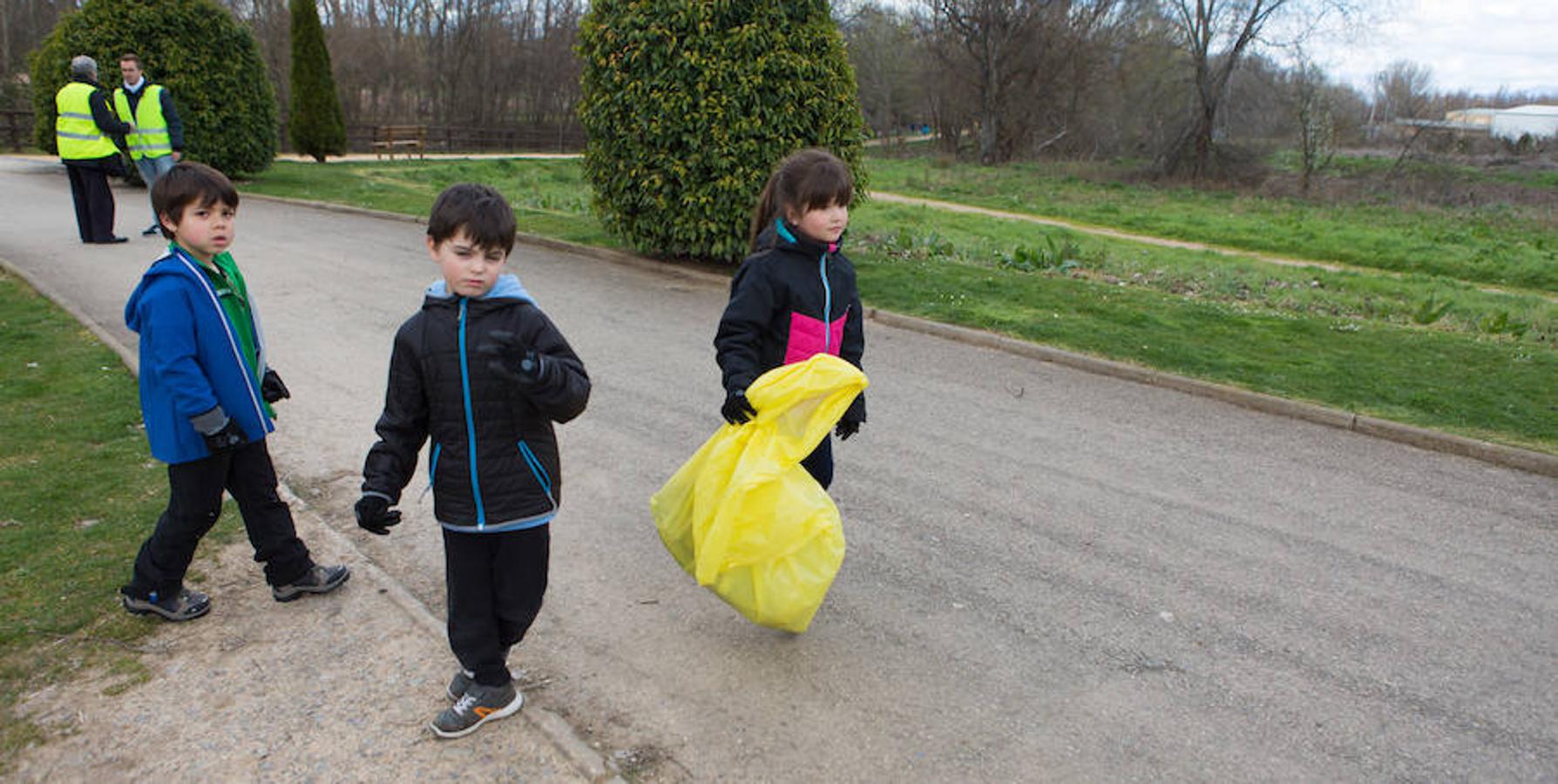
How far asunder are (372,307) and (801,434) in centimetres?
663

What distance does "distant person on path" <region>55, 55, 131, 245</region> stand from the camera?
1097cm

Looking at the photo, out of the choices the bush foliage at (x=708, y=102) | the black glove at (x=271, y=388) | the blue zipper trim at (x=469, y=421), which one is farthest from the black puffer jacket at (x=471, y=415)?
the bush foliage at (x=708, y=102)

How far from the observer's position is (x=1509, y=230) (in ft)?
59.3

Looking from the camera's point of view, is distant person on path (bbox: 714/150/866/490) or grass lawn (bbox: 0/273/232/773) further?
distant person on path (bbox: 714/150/866/490)

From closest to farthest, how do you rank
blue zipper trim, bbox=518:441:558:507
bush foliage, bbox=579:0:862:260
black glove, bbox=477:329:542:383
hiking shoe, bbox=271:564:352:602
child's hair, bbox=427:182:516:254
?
black glove, bbox=477:329:542:383 → child's hair, bbox=427:182:516:254 → blue zipper trim, bbox=518:441:558:507 → hiking shoe, bbox=271:564:352:602 → bush foliage, bbox=579:0:862:260

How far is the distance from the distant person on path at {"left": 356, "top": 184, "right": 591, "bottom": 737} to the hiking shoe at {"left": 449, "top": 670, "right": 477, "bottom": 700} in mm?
58

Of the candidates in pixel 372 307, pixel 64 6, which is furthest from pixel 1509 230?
pixel 64 6

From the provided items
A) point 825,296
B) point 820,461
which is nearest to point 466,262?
point 825,296

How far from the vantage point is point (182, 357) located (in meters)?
3.24

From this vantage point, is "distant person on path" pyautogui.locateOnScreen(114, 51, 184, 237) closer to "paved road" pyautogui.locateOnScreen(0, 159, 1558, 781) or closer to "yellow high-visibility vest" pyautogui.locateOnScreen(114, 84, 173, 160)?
"yellow high-visibility vest" pyautogui.locateOnScreen(114, 84, 173, 160)

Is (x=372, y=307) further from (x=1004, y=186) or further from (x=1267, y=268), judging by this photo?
(x=1004, y=186)

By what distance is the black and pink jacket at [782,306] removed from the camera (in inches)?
142

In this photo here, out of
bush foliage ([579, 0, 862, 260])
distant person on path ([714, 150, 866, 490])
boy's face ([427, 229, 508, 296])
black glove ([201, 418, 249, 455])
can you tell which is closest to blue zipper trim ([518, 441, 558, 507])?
boy's face ([427, 229, 508, 296])

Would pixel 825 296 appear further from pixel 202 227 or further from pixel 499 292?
pixel 202 227
